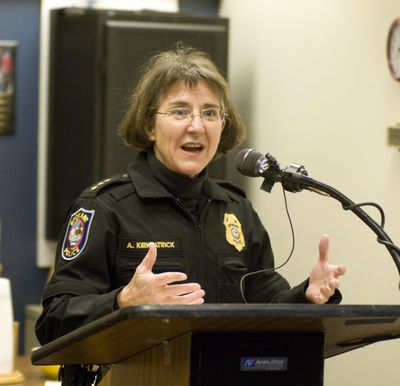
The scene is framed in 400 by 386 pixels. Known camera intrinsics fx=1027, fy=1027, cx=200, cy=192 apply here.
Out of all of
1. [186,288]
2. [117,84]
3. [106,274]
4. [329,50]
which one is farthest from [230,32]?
[186,288]

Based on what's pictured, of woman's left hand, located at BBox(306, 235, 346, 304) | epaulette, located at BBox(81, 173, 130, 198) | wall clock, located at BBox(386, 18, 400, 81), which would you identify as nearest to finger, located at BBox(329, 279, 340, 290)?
woman's left hand, located at BBox(306, 235, 346, 304)

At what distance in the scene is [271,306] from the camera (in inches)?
57.9

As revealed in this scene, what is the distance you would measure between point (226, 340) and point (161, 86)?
2.99ft

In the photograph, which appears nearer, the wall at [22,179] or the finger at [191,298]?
the finger at [191,298]

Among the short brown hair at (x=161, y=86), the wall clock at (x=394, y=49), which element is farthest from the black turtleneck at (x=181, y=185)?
the wall clock at (x=394, y=49)

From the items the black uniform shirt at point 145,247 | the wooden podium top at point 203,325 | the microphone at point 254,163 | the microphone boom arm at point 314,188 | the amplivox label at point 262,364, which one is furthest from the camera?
the black uniform shirt at point 145,247

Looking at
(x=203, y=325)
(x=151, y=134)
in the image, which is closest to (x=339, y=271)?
(x=203, y=325)

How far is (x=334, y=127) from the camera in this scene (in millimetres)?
3797

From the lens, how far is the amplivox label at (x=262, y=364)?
5.28ft

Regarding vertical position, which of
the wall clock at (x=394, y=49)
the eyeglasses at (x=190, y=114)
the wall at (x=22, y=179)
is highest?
the wall clock at (x=394, y=49)

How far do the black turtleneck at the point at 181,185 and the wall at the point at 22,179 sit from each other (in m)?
2.80

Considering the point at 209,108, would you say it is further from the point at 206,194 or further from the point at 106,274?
the point at 106,274

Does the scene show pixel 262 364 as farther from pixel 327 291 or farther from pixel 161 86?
pixel 161 86

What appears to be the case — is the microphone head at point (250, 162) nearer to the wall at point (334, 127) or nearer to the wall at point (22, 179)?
the wall at point (334, 127)
